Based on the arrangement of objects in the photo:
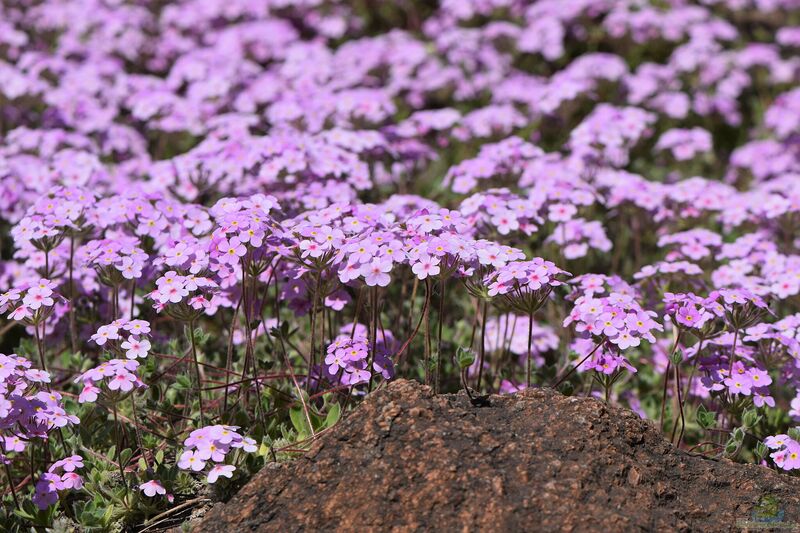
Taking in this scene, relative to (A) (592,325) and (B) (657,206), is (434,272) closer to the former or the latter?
(A) (592,325)

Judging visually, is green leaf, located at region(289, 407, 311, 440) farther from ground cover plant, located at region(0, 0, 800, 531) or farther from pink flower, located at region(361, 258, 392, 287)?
pink flower, located at region(361, 258, 392, 287)

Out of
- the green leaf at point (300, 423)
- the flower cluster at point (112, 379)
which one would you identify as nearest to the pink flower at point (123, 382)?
the flower cluster at point (112, 379)

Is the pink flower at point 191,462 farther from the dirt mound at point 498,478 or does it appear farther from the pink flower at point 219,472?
the dirt mound at point 498,478

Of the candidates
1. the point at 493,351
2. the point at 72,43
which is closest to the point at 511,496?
the point at 493,351

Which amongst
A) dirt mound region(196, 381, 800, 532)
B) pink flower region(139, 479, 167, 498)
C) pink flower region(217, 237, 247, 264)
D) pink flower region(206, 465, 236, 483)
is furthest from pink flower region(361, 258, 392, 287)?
pink flower region(139, 479, 167, 498)

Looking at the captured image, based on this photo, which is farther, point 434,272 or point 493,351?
point 493,351

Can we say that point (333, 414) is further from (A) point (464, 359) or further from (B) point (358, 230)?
(B) point (358, 230)

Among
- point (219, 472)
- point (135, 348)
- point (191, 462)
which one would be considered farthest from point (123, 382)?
point (219, 472)
